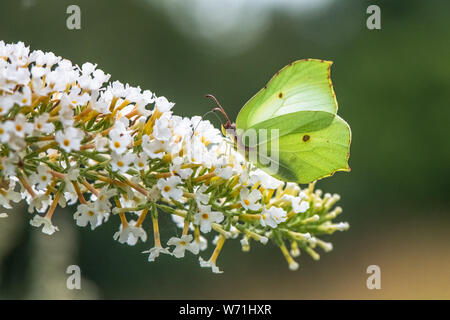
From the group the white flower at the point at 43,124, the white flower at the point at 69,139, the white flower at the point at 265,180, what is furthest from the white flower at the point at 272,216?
the white flower at the point at 43,124

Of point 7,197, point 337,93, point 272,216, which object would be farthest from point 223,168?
point 337,93

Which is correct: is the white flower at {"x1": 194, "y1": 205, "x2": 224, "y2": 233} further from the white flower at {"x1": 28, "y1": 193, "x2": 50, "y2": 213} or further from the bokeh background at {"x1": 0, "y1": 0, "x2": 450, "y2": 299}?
the bokeh background at {"x1": 0, "y1": 0, "x2": 450, "y2": 299}

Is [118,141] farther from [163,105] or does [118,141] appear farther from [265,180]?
[265,180]

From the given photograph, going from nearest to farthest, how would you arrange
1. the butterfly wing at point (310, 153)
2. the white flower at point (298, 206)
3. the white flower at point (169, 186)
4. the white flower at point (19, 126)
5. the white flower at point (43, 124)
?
the white flower at point (19, 126) → the white flower at point (43, 124) → the white flower at point (169, 186) → the white flower at point (298, 206) → the butterfly wing at point (310, 153)

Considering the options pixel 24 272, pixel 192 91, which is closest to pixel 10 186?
pixel 24 272

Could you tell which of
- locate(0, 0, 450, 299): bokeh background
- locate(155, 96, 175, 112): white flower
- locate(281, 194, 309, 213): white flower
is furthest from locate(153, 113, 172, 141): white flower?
locate(0, 0, 450, 299): bokeh background

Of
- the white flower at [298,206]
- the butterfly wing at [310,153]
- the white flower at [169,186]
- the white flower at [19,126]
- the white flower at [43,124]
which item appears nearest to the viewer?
the white flower at [19,126]

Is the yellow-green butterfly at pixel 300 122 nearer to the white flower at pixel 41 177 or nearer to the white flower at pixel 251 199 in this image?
the white flower at pixel 251 199
